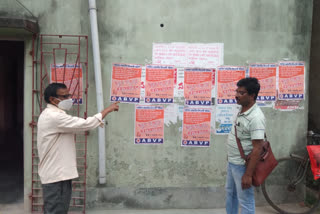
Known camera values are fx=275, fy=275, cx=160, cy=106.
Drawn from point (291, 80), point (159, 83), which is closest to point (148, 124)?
point (159, 83)

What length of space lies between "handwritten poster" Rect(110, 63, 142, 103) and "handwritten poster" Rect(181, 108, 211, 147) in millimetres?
808

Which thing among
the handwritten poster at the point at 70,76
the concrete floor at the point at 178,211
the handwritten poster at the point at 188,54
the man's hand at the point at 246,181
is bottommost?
the concrete floor at the point at 178,211

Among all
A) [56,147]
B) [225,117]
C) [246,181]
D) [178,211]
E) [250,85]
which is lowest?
[178,211]

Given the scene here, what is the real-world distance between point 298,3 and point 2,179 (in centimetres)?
606

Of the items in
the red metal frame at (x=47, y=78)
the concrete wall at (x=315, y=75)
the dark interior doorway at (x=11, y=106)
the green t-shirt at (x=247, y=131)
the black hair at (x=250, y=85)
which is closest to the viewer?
the green t-shirt at (x=247, y=131)

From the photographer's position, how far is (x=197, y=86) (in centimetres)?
412

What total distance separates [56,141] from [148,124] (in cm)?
161

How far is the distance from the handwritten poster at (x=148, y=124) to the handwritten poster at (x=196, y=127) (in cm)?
36

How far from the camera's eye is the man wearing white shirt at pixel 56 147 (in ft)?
8.80

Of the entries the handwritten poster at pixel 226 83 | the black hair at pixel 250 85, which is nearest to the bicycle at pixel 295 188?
the handwritten poster at pixel 226 83

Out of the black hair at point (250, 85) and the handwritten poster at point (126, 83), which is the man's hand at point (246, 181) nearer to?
the black hair at point (250, 85)

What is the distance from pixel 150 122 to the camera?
4078 millimetres

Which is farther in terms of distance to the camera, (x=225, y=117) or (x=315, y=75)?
(x=315, y=75)

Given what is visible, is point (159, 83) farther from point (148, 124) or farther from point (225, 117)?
point (225, 117)
